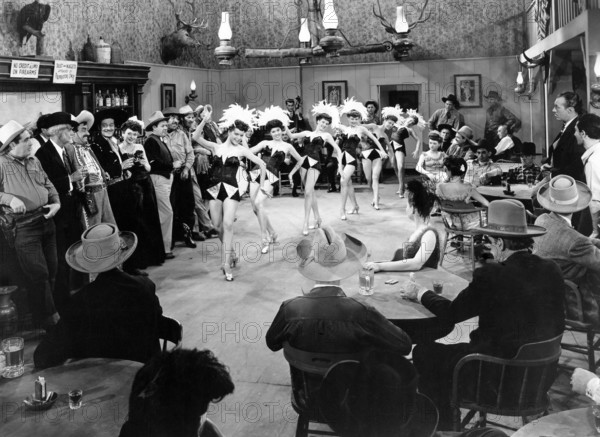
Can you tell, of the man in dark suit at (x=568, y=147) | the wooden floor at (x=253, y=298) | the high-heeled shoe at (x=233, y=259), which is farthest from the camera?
the high-heeled shoe at (x=233, y=259)

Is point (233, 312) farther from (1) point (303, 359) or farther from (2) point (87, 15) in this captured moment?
(2) point (87, 15)

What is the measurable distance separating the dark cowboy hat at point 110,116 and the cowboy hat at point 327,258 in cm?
418

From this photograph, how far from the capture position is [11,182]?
4766mm

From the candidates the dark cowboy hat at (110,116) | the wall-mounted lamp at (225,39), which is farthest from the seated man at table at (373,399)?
the dark cowboy hat at (110,116)

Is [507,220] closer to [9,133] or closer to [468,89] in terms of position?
[9,133]

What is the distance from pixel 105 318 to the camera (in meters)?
3.01

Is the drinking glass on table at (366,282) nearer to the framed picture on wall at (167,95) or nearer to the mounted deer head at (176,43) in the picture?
the framed picture on wall at (167,95)

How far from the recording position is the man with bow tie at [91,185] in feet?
18.9

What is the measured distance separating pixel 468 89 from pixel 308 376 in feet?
40.8

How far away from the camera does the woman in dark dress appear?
22.0 ft

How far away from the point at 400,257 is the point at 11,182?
2944mm

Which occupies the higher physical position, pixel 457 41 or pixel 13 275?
pixel 457 41

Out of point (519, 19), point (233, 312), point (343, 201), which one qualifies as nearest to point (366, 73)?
point (519, 19)

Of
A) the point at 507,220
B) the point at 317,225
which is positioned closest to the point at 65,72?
the point at 317,225
